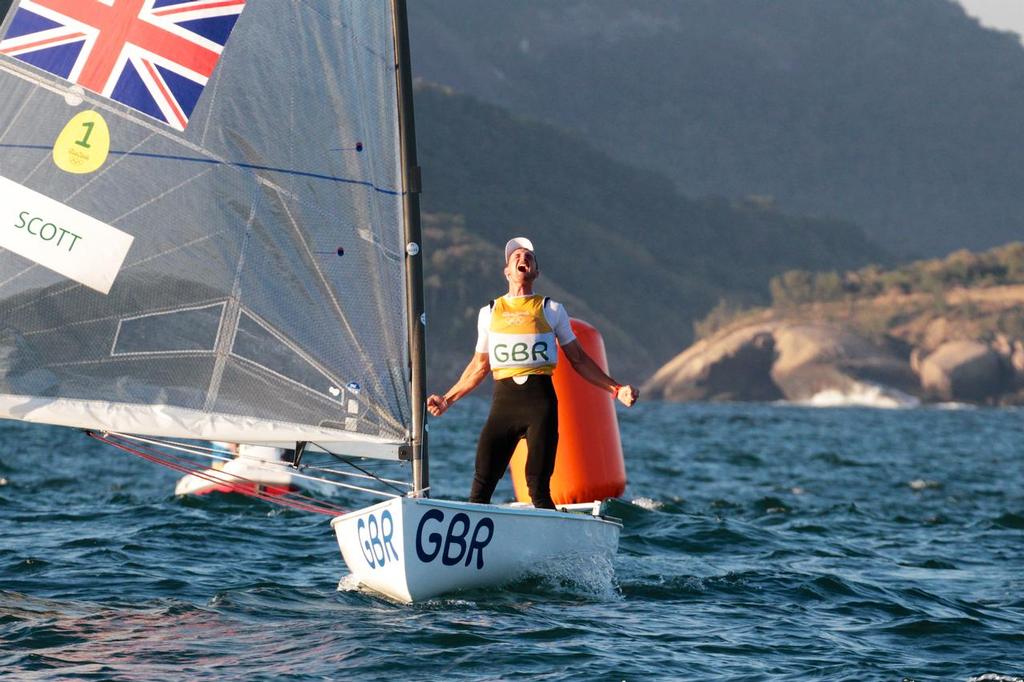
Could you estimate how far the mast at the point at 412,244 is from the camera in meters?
9.86

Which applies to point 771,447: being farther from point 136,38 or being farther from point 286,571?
point 136,38

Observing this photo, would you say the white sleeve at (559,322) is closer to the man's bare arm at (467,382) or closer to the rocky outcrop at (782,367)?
the man's bare arm at (467,382)

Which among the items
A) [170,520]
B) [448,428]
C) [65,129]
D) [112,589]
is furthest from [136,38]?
[448,428]

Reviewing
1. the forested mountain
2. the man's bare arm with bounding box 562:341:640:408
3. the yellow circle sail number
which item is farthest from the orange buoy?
the forested mountain

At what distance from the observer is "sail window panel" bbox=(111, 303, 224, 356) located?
32.3ft

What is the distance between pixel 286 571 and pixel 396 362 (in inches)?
103

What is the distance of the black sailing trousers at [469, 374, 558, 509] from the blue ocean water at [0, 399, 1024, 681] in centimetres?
71

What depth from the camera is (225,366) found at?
9.84 meters

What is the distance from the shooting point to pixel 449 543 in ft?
31.2

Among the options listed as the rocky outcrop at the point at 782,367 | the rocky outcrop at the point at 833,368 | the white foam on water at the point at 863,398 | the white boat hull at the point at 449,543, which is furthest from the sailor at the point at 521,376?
the rocky outcrop at the point at 782,367

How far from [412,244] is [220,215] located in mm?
1306

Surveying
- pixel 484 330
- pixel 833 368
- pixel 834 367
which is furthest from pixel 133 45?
pixel 834 367

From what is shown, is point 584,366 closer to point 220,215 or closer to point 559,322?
point 559,322

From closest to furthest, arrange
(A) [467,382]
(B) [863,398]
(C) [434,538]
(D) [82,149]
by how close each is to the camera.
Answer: (C) [434,538] < (D) [82,149] < (A) [467,382] < (B) [863,398]
